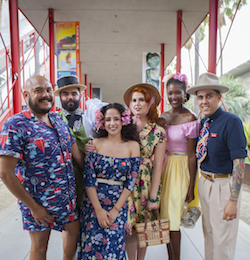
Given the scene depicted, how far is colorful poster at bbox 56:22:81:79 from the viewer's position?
506 centimetres

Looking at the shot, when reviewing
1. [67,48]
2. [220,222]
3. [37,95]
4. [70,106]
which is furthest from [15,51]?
[220,222]

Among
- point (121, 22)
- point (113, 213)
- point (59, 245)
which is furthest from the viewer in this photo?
point (121, 22)

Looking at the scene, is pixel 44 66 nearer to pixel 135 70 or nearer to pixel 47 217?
pixel 135 70

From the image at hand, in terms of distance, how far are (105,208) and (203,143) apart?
3.52ft

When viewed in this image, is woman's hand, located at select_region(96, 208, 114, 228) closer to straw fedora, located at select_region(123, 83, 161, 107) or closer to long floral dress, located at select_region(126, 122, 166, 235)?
long floral dress, located at select_region(126, 122, 166, 235)

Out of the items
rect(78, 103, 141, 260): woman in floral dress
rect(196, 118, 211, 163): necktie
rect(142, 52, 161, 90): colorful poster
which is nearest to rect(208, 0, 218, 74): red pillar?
rect(196, 118, 211, 163): necktie

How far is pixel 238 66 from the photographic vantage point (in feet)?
87.8

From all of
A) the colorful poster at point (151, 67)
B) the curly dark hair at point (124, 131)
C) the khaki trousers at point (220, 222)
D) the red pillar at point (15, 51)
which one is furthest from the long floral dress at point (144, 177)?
the colorful poster at point (151, 67)

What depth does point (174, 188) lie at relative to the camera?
7.21 ft

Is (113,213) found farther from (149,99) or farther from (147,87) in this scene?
(147,87)

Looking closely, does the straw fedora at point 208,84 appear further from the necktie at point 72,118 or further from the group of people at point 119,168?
the necktie at point 72,118

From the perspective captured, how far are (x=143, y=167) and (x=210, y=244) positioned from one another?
3.15ft

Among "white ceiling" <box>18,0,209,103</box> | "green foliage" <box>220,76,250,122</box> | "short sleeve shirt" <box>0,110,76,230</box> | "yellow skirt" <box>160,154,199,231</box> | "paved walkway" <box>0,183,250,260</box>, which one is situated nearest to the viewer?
"short sleeve shirt" <box>0,110,76,230</box>

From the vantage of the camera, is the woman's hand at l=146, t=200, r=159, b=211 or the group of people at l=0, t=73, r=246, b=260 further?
the woman's hand at l=146, t=200, r=159, b=211
